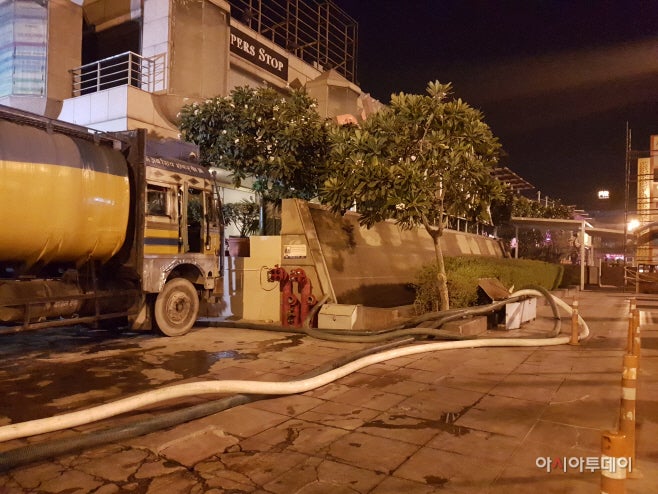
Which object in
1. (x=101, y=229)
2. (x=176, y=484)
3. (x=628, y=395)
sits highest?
(x=101, y=229)

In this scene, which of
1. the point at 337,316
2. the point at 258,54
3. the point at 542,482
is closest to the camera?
the point at 542,482

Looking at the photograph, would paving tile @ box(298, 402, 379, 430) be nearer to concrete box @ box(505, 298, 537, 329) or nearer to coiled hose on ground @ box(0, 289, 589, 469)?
coiled hose on ground @ box(0, 289, 589, 469)

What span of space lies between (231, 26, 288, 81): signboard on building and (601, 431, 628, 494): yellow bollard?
19144 millimetres

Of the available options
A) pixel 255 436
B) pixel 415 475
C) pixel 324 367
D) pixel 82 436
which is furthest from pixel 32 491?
pixel 324 367

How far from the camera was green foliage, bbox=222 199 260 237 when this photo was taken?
14.8 m

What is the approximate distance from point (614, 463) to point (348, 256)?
10.8 m

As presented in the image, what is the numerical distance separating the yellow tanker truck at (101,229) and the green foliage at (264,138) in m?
2.29

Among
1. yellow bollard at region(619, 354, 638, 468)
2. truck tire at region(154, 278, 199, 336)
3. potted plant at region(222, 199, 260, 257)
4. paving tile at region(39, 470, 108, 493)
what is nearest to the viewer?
yellow bollard at region(619, 354, 638, 468)

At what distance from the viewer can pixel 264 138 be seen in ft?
43.9

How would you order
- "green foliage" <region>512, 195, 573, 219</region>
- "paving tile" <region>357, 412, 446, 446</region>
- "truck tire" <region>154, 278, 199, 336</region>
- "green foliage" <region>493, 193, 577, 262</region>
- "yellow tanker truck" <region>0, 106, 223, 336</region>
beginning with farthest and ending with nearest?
"green foliage" <region>493, 193, 577, 262</region>
"green foliage" <region>512, 195, 573, 219</region>
"truck tire" <region>154, 278, 199, 336</region>
"yellow tanker truck" <region>0, 106, 223, 336</region>
"paving tile" <region>357, 412, 446, 446</region>

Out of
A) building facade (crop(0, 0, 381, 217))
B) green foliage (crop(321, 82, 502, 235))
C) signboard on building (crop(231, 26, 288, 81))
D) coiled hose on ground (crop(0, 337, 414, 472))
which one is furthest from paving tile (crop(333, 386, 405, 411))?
signboard on building (crop(231, 26, 288, 81))

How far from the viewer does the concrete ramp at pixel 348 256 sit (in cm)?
1198

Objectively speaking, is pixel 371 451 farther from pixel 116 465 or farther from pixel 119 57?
pixel 119 57

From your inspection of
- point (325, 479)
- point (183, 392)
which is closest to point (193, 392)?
point (183, 392)
